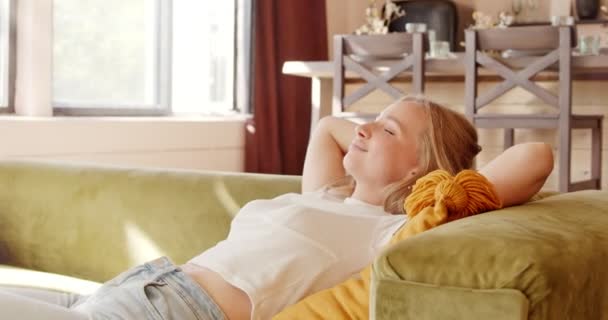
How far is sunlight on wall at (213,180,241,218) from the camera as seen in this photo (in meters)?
2.01

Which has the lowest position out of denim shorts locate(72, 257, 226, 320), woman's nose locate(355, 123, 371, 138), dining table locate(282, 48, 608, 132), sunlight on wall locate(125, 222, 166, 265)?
sunlight on wall locate(125, 222, 166, 265)

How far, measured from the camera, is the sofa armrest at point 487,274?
95cm

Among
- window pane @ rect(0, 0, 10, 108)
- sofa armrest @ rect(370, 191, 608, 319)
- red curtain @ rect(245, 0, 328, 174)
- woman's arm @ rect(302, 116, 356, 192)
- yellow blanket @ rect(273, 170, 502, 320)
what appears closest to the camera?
Result: sofa armrest @ rect(370, 191, 608, 319)

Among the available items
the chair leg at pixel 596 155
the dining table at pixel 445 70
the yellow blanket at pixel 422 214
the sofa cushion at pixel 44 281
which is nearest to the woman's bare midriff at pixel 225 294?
the yellow blanket at pixel 422 214

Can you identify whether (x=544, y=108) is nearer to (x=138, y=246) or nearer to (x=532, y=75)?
(x=532, y=75)

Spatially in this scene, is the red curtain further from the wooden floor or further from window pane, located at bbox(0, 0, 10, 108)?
window pane, located at bbox(0, 0, 10, 108)

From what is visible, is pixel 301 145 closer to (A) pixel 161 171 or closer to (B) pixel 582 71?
(B) pixel 582 71

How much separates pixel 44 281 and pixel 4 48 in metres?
2.01

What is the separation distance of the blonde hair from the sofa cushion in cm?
82

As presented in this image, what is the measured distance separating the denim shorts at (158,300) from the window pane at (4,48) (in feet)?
8.53

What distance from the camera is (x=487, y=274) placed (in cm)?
96

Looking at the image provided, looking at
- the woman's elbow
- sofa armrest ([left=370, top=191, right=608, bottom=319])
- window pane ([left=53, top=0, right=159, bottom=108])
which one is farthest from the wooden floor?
sofa armrest ([left=370, top=191, right=608, bottom=319])

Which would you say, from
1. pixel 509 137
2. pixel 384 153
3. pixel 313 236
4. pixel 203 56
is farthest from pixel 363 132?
pixel 203 56

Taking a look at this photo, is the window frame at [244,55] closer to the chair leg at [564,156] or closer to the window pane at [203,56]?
the window pane at [203,56]
